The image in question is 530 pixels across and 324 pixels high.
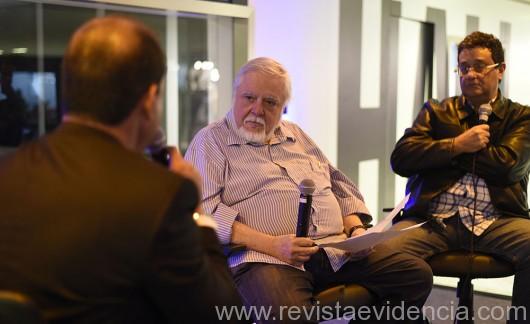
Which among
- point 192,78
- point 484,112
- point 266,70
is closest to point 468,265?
point 484,112

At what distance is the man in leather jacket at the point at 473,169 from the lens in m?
2.65

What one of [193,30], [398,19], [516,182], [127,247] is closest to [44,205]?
[127,247]

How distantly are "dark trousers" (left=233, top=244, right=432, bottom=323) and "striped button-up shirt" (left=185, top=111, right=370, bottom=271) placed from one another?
5cm

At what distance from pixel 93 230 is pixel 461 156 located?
2041 millimetres

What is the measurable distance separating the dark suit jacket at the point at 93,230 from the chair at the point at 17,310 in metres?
0.03

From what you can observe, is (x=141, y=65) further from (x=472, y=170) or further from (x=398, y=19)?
(x=398, y=19)

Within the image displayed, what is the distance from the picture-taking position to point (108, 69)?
1113 millimetres

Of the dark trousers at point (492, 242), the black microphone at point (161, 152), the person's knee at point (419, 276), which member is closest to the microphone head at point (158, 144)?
the black microphone at point (161, 152)

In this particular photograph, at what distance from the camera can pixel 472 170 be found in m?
2.70

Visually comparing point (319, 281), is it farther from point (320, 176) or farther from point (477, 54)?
point (477, 54)

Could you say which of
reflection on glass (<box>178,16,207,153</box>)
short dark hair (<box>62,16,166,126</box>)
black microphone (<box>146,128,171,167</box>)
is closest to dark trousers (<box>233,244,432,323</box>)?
black microphone (<box>146,128,171,167</box>)

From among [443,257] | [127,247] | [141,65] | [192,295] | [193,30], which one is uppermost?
[193,30]

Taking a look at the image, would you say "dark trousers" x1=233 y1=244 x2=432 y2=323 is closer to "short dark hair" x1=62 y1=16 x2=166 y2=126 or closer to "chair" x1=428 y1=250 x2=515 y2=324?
"chair" x1=428 y1=250 x2=515 y2=324

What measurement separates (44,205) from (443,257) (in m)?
1.99
